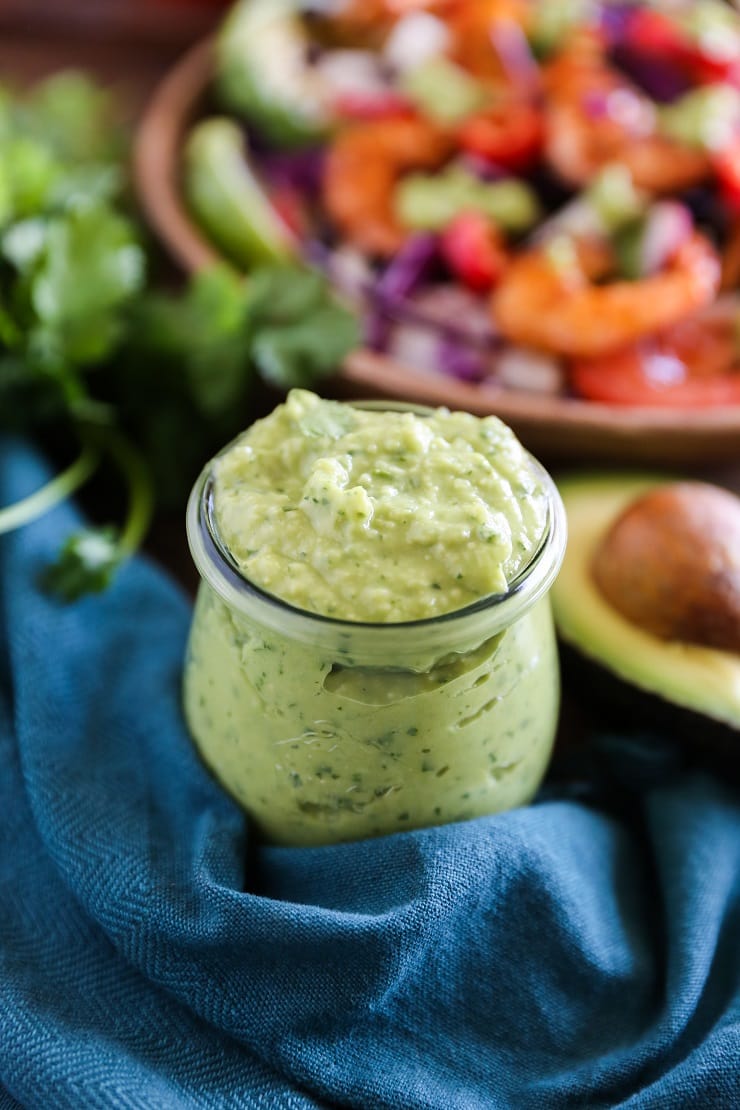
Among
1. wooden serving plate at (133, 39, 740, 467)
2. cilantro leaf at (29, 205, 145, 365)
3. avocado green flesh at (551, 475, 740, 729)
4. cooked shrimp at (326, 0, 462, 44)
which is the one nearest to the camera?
avocado green flesh at (551, 475, 740, 729)

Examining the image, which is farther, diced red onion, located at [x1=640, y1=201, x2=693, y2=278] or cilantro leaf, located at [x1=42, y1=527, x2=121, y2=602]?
diced red onion, located at [x1=640, y1=201, x2=693, y2=278]

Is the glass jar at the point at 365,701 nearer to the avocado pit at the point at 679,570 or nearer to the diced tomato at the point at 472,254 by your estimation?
the avocado pit at the point at 679,570

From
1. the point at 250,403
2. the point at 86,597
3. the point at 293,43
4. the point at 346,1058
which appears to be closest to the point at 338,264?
the point at 250,403

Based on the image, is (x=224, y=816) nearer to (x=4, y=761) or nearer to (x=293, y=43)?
(x=4, y=761)

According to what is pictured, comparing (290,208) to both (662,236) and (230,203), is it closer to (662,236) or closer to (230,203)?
(230,203)

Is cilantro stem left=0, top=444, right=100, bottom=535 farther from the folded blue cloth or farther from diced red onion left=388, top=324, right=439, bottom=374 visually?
diced red onion left=388, top=324, right=439, bottom=374

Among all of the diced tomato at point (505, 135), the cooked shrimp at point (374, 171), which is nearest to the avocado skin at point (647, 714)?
the cooked shrimp at point (374, 171)

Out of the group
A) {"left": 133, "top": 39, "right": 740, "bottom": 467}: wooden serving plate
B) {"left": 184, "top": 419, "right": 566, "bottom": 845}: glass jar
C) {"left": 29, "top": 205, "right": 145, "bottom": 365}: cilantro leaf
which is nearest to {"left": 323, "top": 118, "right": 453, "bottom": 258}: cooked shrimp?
{"left": 133, "top": 39, "right": 740, "bottom": 467}: wooden serving plate
